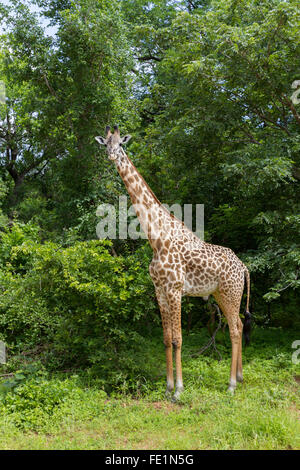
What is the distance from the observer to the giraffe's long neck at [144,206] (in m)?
6.25

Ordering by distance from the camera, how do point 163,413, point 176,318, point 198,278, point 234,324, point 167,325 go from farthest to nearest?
point 234,324 < point 198,278 < point 167,325 < point 176,318 < point 163,413

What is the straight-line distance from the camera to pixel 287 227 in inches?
302

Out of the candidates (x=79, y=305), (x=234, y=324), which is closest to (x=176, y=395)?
(x=234, y=324)

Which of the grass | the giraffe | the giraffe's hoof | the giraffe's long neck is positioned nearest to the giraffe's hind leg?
the giraffe

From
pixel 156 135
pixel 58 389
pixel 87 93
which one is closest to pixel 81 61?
pixel 87 93

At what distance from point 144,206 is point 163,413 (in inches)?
108

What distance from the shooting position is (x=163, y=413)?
5340 mm

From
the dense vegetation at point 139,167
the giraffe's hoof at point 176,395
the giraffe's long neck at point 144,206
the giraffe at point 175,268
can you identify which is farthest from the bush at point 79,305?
the giraffe's hoof at point 176,395

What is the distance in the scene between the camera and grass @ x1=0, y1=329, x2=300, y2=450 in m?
4.57

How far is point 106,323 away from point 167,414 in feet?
6.50

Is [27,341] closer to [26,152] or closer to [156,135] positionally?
[156,135]

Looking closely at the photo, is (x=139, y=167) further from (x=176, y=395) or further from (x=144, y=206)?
(x=176, y=395)

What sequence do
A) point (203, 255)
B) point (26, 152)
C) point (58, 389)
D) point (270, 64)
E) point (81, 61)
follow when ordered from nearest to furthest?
point (58, 389) < point (203, 255) < point (270, 64) < point (81, 61) < point (26, 152)

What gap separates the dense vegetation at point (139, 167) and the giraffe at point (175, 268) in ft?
2.21
